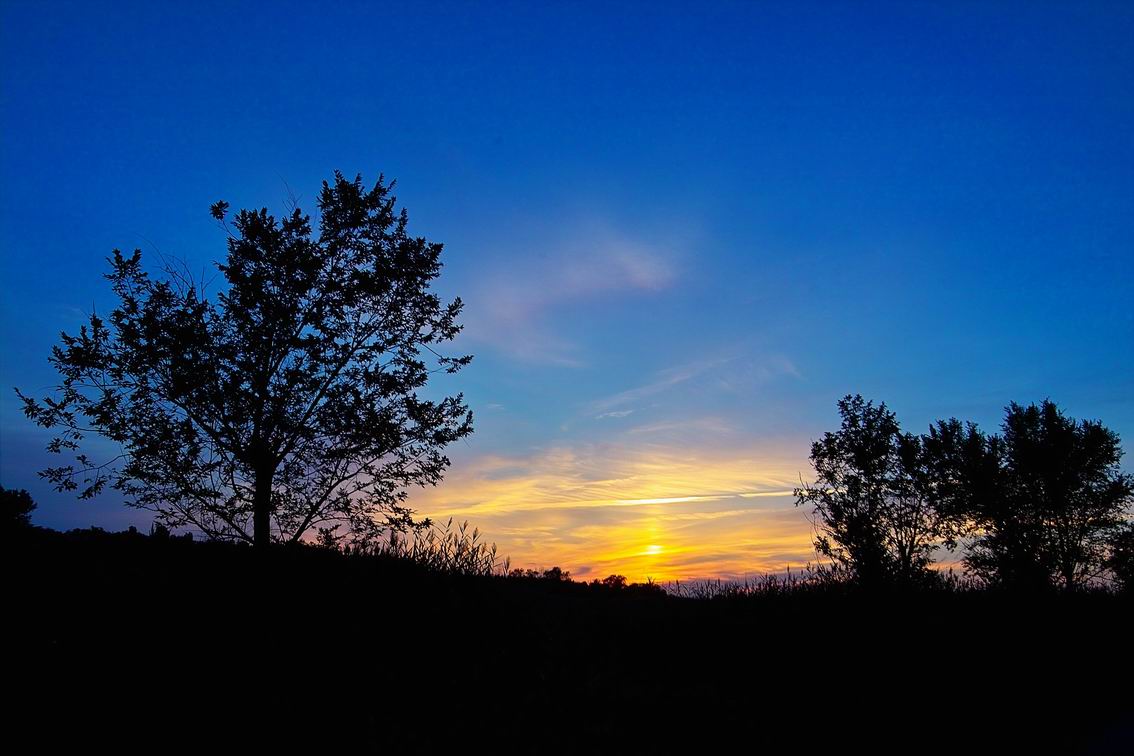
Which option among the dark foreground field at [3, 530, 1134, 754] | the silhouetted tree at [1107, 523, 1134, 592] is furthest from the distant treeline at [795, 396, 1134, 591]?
the dark foreground field at [3, 530, 1134, 754]

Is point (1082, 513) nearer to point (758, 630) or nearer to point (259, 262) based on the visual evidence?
point (758, 630)

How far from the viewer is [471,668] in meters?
7.42

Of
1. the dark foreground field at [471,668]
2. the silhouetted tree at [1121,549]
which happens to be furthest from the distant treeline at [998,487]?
the dark foreground field at [471,668]

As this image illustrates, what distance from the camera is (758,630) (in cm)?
1027

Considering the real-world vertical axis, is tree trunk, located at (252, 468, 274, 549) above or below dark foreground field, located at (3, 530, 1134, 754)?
above

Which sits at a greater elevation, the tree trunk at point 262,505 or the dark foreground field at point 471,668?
the tree trunk at point 262,505

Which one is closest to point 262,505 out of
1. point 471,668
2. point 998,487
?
point 471,668

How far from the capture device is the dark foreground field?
209 inches

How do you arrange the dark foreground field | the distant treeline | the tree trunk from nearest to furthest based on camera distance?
the dark foreground field
the tree trunk
the distant treeline

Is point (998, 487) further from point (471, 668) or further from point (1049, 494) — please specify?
point (471, 668)

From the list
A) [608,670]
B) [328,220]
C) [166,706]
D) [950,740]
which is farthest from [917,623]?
[328,220]

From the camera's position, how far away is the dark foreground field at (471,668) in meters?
5.32

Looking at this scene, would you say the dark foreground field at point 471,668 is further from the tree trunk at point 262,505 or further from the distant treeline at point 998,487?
the distant treeline at point 998,487

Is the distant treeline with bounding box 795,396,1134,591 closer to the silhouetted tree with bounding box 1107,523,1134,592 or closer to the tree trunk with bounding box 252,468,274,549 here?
the silhouetted tree with bounding box 1107,523,1134,592
